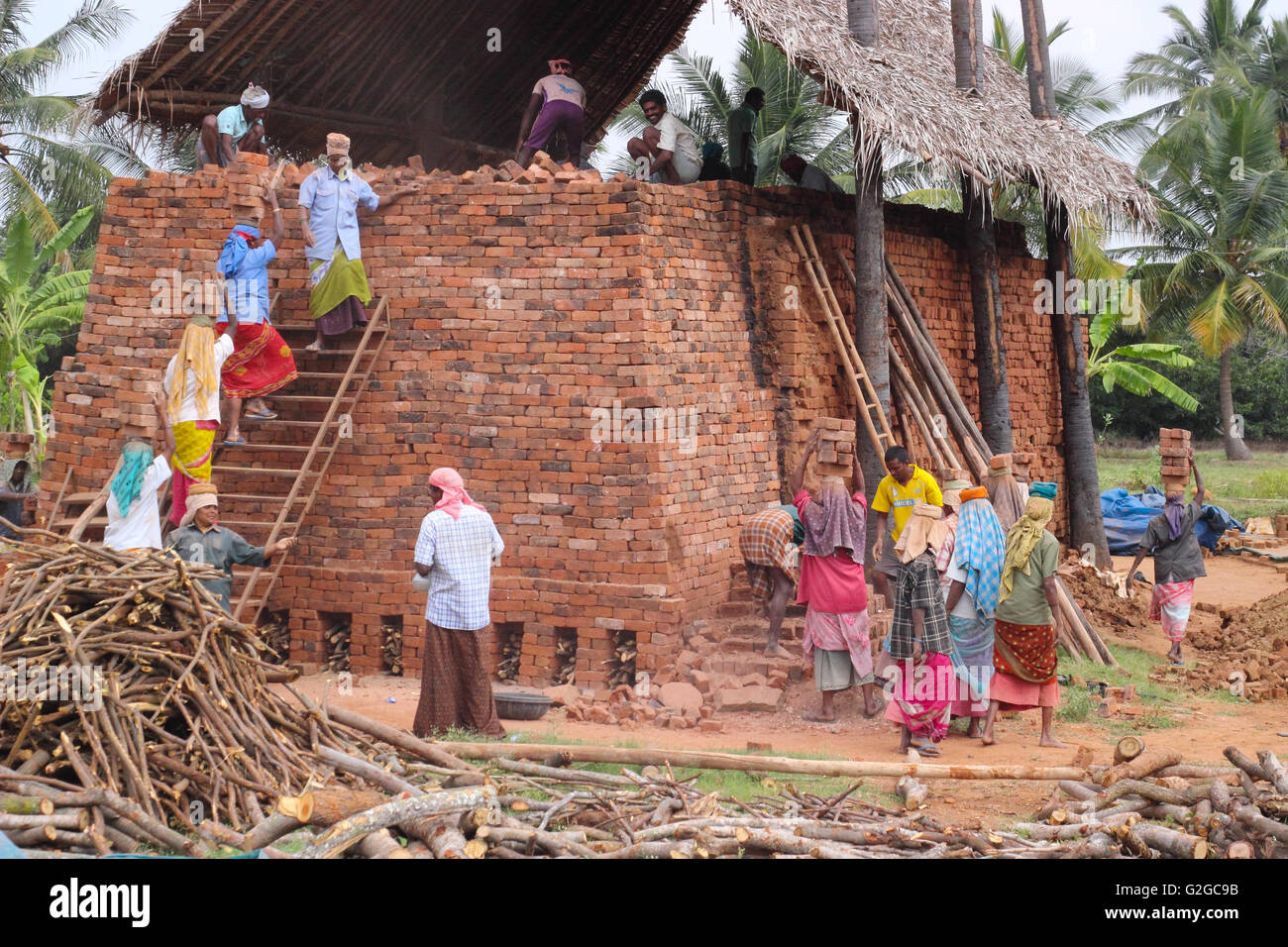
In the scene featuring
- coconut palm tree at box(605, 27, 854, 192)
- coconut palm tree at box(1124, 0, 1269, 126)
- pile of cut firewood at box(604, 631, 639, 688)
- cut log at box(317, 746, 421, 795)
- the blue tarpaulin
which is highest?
coconut palm tree at box(1124, 0, 1269, 126)

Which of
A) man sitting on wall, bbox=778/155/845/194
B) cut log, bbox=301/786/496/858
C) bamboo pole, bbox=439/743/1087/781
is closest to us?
cut log, bbox=301/786/496/858

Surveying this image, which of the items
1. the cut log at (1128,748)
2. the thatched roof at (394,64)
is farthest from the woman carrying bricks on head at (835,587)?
the thatched roof at (394,64)

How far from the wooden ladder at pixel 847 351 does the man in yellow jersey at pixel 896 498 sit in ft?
4.35

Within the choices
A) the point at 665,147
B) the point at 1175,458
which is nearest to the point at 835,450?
the point at 665,147

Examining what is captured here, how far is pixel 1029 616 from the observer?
772 centimetres

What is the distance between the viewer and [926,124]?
32.7 feet

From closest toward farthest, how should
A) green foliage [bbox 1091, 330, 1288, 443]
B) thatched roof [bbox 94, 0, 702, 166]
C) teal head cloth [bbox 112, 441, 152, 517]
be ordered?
teal head cloth [bbox 112, 441, 152, 517]
thatched roof [bbox 94, 0, 702, 166]
green foliage [bbox 1091, 330, 1288, 443]

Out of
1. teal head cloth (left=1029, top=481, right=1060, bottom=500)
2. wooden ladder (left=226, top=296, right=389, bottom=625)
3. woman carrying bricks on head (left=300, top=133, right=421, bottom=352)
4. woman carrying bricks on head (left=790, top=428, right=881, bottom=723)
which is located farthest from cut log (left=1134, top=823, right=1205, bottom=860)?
woman carrying bricks on head (left=300, top=133, right=421, bottom=352)

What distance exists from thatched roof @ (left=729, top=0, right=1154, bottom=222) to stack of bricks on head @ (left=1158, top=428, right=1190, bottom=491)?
2.31 metres

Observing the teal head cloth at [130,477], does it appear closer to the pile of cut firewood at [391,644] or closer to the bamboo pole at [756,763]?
the bamboo pole at [756,763]

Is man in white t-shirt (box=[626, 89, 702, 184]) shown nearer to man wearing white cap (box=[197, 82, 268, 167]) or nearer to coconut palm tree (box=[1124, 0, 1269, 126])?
man wearing white cap (box=[197, 82, 268, 167])

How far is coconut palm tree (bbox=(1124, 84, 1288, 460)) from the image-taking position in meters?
24.2

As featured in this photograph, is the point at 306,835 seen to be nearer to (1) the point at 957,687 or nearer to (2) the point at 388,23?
(1) the point at 957,687
